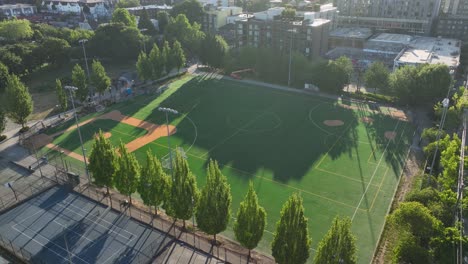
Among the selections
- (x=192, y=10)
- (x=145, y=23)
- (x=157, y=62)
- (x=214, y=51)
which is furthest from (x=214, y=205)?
(x=192, y=10)

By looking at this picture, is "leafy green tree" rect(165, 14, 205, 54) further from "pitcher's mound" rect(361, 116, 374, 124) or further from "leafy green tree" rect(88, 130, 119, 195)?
"leafy green tree" rect(88, 130, 119, 195)

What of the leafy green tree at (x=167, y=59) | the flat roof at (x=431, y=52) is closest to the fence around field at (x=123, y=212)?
the leafy green tree at (x=167, y=59)

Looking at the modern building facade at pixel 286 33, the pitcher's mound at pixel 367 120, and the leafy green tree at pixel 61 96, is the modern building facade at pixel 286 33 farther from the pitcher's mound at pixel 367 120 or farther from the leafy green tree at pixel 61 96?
the leafy green tree at pixel 61 96

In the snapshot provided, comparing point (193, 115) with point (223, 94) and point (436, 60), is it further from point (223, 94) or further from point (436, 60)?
point (436, 60)

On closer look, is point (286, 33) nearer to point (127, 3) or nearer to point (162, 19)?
point (162, 19)

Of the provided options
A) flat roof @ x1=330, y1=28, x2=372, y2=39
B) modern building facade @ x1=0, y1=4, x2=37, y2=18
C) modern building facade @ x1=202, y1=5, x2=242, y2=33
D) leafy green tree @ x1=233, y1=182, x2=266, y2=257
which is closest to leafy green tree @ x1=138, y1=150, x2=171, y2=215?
leafy green tree @ x1=233, y1=182, x2=266, y2=257
